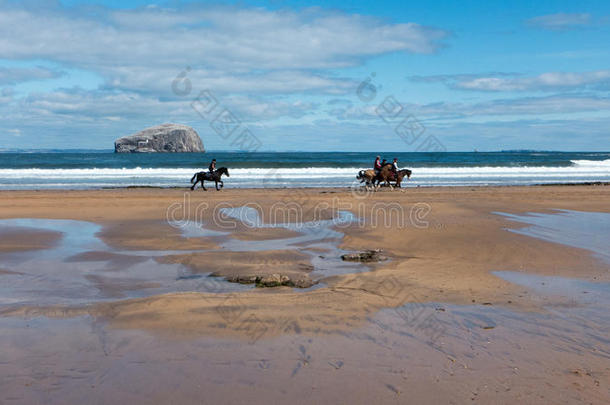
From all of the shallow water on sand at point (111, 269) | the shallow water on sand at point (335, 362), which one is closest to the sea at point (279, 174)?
the shallow water on sand at point (111, 269)

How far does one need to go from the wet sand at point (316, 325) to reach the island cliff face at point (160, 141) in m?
114

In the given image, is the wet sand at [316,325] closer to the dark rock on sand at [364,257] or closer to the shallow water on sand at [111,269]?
the shallow water on sand at [111,269]

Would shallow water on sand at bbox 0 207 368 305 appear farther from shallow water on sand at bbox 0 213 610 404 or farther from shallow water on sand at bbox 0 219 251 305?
shallow water on sand at bbox 0 213 610 404

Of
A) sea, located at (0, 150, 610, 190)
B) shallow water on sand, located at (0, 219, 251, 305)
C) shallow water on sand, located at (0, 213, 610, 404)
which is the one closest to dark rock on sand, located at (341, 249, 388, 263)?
shallow water on sand, located at (0, 219, 251, 305)

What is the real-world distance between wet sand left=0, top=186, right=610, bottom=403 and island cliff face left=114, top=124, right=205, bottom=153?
374 feet

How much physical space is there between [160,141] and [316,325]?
121 meters

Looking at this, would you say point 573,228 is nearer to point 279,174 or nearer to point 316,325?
point 316,325

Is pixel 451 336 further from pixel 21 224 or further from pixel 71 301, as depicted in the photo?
pixel 21 224

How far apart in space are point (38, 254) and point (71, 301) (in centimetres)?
379

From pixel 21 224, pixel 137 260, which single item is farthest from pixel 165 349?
pixel 21 224

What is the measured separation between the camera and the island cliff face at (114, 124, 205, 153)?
391 feet

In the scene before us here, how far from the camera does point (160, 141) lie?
120m

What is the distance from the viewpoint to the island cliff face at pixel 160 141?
11912cm

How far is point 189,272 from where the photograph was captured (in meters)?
7.62
